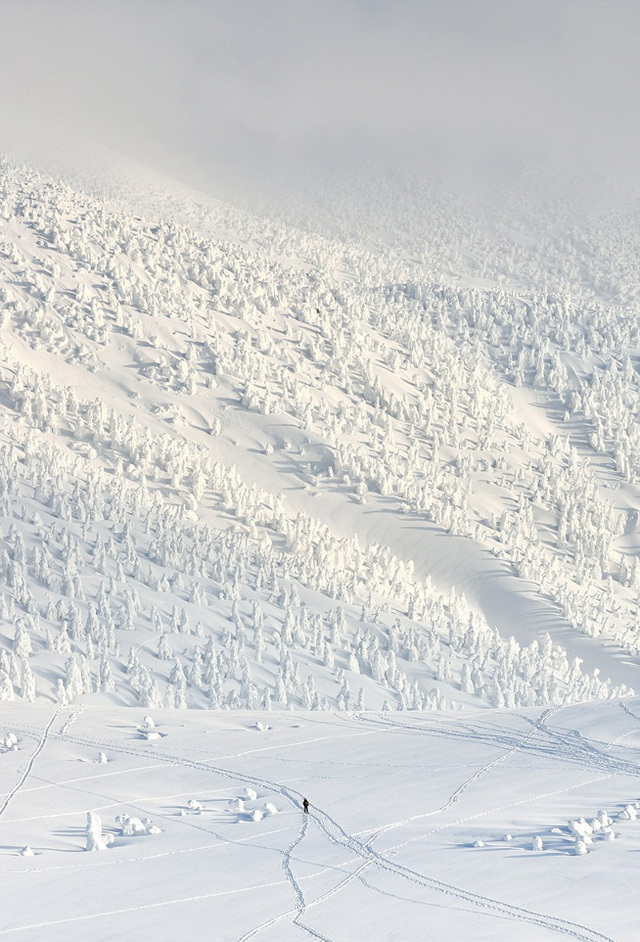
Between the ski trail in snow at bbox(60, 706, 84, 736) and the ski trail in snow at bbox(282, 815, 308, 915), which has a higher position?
the ski trail in snow at bbox(282, 815, 308, 915)

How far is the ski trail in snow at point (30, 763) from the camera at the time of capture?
1597 inches

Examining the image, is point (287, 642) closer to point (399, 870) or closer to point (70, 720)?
point (70, 720)

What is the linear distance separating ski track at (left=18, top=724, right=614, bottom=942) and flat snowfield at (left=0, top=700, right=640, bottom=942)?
7 cm

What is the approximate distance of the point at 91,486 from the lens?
121 meters

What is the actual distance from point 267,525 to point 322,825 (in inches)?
4040

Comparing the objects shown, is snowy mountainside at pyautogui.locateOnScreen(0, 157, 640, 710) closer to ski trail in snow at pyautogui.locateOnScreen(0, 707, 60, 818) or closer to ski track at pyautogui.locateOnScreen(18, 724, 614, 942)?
→ ski trail in snow at pyautogui.locateOnScreen(0, 707, 60, 818)

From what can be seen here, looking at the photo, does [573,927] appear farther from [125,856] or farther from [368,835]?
[125,856]

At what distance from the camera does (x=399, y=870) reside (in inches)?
1243

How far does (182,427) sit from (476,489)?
151 feet

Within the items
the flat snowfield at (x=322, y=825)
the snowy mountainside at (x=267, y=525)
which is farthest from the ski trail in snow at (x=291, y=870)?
the snowy mountainside at (x=267, y=525)

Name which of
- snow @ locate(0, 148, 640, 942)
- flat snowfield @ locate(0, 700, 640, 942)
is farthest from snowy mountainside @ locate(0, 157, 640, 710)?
flat snowfield @ locate(0, 700, 640, 942)

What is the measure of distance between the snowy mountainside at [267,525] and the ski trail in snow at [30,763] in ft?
56.7

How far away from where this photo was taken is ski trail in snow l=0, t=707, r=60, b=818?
1597 inches

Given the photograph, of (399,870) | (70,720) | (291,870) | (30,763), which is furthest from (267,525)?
(399,870)
